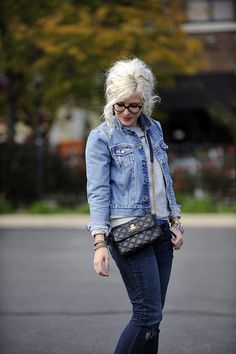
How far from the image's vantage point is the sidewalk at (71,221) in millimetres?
15414

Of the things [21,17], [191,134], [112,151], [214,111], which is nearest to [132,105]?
[112,151]

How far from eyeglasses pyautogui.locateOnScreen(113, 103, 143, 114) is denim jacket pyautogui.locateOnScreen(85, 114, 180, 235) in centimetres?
9

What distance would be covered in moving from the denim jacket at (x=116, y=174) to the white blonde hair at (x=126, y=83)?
0.11m

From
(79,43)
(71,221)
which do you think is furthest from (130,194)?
(79,43)

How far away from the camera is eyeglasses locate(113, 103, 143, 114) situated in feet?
13.1

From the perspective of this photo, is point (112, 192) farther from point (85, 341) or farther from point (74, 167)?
point (74, 167)

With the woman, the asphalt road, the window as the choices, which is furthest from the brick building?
the woman

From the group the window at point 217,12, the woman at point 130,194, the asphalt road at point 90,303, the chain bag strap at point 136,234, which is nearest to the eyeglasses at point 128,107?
the woman at point 130,194

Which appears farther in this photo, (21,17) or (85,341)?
(21,17)

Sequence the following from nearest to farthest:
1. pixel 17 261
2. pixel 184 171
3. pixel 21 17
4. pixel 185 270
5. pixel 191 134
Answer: pixel 185 270 → pixel 17 261 → pixel 184 171 → pixel 21 17 → pixel 191 134

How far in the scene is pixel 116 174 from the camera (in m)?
4.02

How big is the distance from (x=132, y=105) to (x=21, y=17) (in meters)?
18.1

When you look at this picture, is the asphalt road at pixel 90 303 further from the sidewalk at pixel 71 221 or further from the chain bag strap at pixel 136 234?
the sidewalk at pixel 71 221

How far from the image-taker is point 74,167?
1955 centimetres
